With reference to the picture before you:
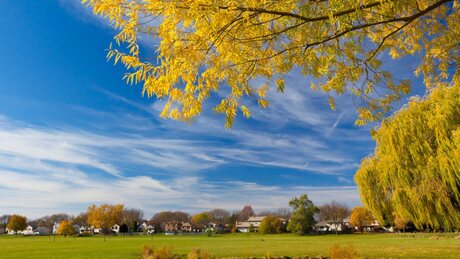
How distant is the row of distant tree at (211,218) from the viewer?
73250 mm

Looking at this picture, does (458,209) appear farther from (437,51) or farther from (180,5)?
(180,5)

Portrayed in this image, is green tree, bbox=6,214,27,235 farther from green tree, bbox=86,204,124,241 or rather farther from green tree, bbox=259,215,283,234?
green tree, bbox=259,215,283,234

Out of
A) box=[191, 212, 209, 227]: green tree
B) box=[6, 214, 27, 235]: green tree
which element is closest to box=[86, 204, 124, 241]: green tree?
box=[6, 214, 27, 235]: green tree

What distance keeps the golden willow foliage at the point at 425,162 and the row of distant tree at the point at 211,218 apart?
27.6 meters

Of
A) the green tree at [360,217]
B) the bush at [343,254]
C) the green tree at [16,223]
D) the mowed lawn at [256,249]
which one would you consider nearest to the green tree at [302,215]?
the green tree at [360,217]

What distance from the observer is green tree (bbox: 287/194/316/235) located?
8769 centimetres

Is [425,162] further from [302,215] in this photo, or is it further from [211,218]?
[211,218]

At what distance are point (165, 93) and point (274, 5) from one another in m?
1.82

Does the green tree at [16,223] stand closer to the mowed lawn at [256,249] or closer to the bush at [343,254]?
the mowed lawn at [256,249]

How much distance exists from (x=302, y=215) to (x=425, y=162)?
72.7 meters

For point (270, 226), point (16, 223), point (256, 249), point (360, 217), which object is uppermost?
point (16, 223)

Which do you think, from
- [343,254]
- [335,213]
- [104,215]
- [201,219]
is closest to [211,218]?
[201,219]

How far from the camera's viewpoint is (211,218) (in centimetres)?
17125

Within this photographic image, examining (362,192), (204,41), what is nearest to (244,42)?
(204,41)
